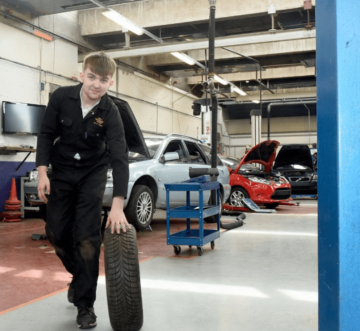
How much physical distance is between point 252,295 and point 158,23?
365 inches

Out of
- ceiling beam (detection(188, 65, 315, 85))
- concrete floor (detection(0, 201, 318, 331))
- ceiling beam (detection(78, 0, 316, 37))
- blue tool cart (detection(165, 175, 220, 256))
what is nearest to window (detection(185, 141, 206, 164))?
concrete floor (detection(0, 201, 318, 331))

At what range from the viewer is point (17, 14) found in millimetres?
9398

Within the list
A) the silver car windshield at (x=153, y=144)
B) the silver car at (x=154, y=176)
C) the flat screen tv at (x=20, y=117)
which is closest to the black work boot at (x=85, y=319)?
the silver car at (x=154, y=176)

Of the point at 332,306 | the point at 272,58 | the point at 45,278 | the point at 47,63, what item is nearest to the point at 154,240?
the point at 45,278

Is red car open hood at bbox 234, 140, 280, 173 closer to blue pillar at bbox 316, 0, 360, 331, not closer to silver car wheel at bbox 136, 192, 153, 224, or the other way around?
silver car wheel at bbox 136, 192, 153, 224

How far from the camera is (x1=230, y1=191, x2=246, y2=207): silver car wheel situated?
990 cm

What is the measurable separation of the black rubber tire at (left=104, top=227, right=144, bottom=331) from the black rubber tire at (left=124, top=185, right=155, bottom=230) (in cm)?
326

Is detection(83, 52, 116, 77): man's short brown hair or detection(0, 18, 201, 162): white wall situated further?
detection(0, 18, 201, 162): white wall

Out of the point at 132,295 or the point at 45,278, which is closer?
the point at 132,295

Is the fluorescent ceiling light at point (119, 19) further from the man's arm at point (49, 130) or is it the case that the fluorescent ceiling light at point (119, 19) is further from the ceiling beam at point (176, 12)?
the man's arm at point (49, 130)

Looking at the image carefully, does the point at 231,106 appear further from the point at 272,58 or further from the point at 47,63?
the point at 47,63

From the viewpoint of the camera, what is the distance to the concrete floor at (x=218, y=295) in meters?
2.52

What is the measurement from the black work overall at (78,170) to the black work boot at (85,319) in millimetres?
38

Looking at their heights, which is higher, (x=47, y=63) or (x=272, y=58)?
(x=272, y=58)
